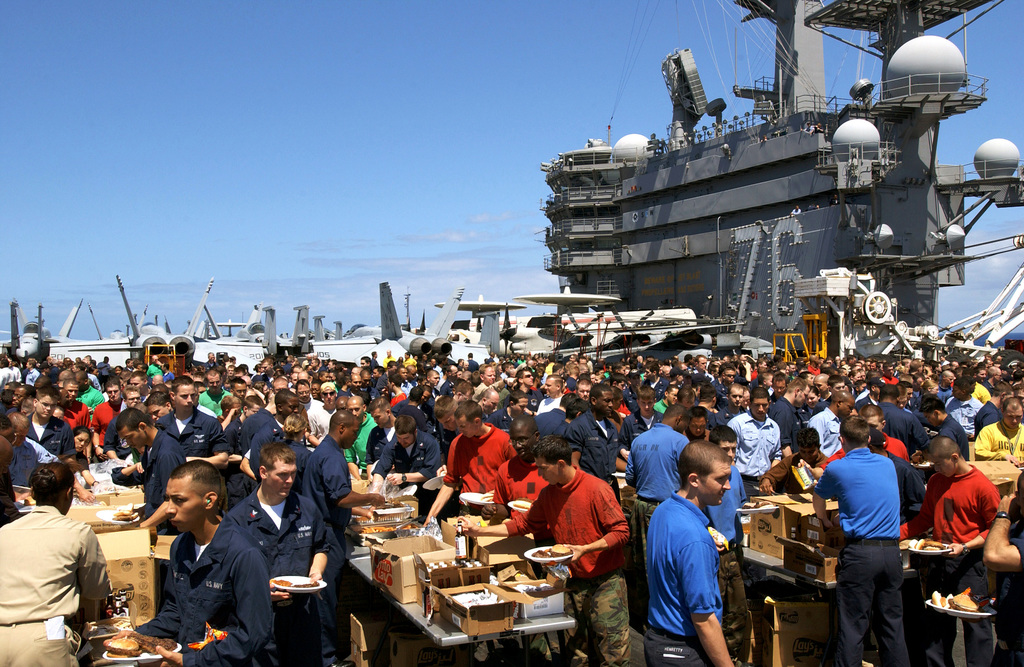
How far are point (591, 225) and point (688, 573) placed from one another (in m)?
37.6

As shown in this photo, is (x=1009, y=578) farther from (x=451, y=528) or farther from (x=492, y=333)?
(x=492, y=333)

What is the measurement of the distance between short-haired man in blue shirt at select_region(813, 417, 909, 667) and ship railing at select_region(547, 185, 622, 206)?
3560cm

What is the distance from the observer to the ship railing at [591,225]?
3956 cm

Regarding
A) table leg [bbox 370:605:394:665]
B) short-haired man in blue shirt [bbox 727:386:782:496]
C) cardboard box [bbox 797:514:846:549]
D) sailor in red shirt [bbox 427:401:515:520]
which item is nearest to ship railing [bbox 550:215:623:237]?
short-haired man in blue shirt [bbox 727:386:782:496]

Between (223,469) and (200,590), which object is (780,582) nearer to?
(200,590)

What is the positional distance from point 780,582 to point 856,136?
22162 mm

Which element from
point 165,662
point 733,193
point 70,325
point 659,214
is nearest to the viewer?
point 165,662

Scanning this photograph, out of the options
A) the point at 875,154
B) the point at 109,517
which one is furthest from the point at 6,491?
the point at 875,154

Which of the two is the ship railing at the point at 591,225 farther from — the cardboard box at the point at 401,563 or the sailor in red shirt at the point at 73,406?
the cardboard box at the point at 401,563

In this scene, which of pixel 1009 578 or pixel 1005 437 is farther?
pixel 1005 437

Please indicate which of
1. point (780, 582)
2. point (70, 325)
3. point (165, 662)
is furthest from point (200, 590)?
point (70, 325)

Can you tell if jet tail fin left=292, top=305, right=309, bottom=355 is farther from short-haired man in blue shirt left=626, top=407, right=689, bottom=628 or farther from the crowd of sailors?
short-haired man in blue shirt left=626, top=407, right=689, bottom=628

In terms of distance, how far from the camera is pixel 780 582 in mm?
6047

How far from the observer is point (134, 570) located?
5012 mm
